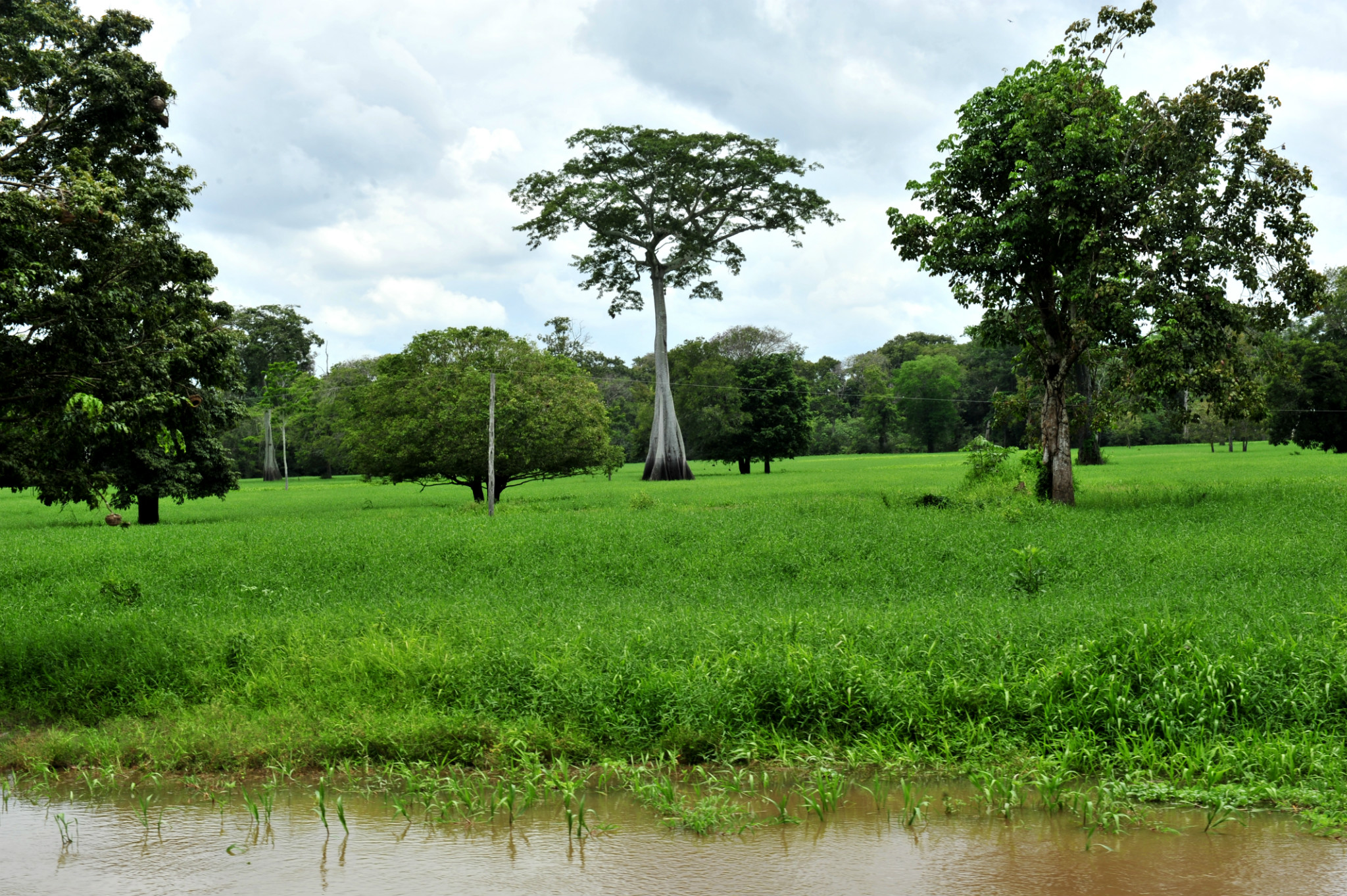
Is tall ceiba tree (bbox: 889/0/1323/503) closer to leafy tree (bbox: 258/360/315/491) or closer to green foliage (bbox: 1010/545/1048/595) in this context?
green foliage (bbox: 1010/545/1048/595)

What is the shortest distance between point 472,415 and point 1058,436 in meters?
20.8

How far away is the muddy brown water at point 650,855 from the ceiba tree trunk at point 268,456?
79051 mm

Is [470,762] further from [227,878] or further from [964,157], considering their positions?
[964,157]

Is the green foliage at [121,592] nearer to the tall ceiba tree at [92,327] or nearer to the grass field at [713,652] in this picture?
the grass field at [713,652]

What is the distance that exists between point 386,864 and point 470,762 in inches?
72.2

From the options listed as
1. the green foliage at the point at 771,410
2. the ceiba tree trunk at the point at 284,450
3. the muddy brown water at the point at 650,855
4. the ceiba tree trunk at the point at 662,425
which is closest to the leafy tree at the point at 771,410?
the green foliage at the point at 771,410

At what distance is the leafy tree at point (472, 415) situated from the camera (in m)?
34.6

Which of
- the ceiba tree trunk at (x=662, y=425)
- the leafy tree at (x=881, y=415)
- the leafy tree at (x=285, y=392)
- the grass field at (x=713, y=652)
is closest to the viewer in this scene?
the grass field at (x=713, y=652)

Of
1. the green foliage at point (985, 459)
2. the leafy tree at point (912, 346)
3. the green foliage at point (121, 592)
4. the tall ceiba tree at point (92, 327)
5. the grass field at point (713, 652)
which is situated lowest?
the grass field at point (713, 652)

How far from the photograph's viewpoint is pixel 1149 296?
71.3ft

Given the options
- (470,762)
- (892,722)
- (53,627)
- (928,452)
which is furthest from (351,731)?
(928,452)

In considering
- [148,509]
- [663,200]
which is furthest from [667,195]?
[148,509]

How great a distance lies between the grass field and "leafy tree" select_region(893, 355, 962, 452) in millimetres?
81084

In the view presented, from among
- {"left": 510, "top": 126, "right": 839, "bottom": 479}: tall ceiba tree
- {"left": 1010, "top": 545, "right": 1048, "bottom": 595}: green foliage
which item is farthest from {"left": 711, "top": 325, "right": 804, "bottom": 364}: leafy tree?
{"left": 1010, "top": 545, "right": 1048, "bottom": 595}: green foliage
